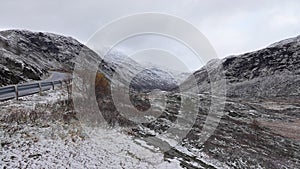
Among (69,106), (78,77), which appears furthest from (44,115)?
(78,77)

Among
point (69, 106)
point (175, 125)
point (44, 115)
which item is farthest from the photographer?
point (175, 125)

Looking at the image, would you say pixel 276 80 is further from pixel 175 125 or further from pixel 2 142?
pixel 2 142

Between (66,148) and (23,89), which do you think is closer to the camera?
(66,148)

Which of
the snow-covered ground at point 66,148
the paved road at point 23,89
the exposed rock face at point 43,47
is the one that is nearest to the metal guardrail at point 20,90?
the paved road at point 23,89

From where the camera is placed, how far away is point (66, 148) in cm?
1045

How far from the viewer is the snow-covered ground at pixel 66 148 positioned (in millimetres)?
8961

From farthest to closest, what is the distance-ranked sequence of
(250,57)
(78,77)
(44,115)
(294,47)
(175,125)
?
(250,57) < (294,47) < (78,77) < (175,125) < (44,115)

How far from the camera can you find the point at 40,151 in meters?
9.58

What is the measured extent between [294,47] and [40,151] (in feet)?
399

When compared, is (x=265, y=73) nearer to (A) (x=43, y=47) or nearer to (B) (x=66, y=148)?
(A) (x=43, y=47)

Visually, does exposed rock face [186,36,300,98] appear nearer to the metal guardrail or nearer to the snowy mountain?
the snowy mountain

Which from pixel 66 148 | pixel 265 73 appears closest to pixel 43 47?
pixel 265 73

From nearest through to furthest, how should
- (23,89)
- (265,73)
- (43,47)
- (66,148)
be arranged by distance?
(66,148) < (23,89) < (265,73) < (43,47)

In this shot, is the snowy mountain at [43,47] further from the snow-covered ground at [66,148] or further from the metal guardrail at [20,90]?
the snow-covered ground at [66,148]
